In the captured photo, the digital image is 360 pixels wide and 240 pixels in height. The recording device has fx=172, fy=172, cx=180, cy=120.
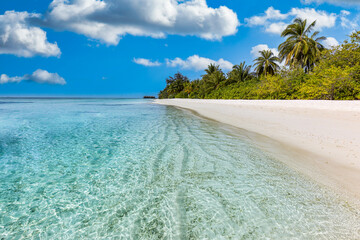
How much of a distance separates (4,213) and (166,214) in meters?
2.33

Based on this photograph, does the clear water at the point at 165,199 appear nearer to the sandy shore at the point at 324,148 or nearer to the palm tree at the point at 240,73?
the sandy shore at the point at 324,148

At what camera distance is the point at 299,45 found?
24.7m

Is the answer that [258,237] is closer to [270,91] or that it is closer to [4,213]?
[4,213]

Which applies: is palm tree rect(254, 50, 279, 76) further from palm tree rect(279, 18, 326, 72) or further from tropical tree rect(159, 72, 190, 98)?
tropical tree rect(159, 72, 190, 98)

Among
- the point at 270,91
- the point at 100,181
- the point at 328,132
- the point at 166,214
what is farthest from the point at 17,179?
the point at 270,91

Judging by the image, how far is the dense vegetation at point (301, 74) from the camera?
12.8 metres

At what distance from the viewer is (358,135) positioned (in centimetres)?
550

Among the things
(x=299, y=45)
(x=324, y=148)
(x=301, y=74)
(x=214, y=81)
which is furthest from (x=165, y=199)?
(x=214, y=81)

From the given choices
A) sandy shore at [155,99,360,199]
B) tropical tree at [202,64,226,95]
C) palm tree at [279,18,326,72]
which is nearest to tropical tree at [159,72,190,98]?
tropical tree at [202,64,226,95]

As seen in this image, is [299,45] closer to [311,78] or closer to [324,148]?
[311,78]

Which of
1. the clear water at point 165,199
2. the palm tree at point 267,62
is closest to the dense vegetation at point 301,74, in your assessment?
the palm tree at point 267,62

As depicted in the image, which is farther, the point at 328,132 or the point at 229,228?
the point at 328,132

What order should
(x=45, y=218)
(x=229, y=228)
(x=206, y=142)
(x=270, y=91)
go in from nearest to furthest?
(x=229, y=228)
(x=45, y=218)
(x=206, y=142)
(x=270, y=91)

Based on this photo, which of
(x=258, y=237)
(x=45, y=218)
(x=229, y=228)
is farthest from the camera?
(x=45, y=218)
